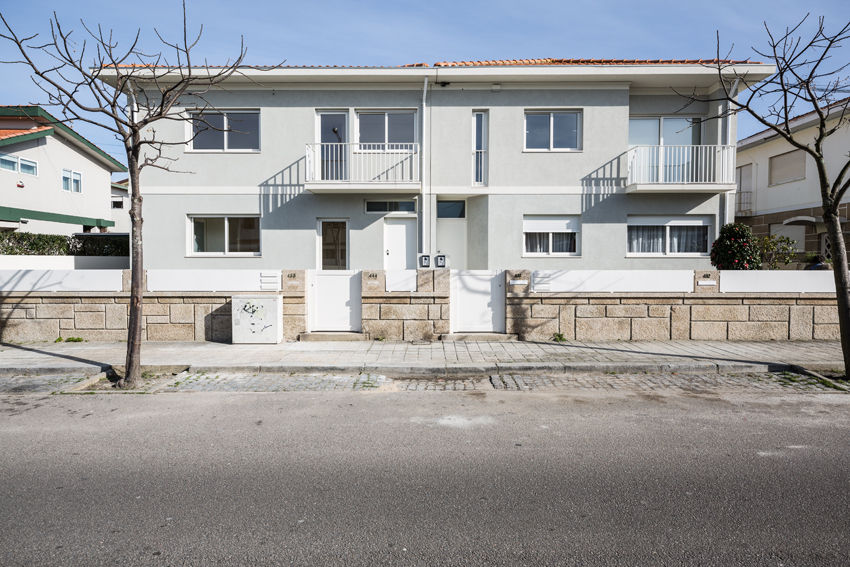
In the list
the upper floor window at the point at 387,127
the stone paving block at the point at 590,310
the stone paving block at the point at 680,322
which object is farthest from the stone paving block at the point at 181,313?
the stone paving block at the point at 680,322

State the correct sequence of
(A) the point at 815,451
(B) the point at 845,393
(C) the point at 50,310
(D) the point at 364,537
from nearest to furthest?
(D) the point at 364,537
(A) the point at 815,451
(B) the point at 845,393
(C) the point at 50,310

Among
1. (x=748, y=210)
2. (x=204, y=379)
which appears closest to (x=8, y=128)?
(x=204, y=379)

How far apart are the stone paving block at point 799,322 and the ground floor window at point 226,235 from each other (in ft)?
41.8

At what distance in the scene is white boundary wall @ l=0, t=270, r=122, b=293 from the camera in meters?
10.4

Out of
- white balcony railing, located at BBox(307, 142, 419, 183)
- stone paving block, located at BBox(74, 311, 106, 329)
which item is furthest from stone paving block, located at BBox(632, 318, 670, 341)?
stone paving block, located at BBox(74, 311, 106, 329)

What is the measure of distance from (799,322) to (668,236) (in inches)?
201

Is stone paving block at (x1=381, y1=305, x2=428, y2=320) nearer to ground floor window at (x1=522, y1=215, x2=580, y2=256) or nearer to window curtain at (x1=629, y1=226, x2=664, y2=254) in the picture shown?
ground floor window at (x1=522, y1=215, x2=580, y2=256)

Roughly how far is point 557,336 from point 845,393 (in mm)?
4585

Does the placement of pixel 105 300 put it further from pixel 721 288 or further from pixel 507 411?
pixel 721 288

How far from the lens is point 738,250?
11930mm

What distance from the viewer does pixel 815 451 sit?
15.4 feet

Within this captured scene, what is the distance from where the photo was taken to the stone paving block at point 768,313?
10516 millimetres

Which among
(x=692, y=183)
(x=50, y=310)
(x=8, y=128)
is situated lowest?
(x=50, y=310)

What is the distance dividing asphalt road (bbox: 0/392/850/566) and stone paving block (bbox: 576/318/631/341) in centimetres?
415
